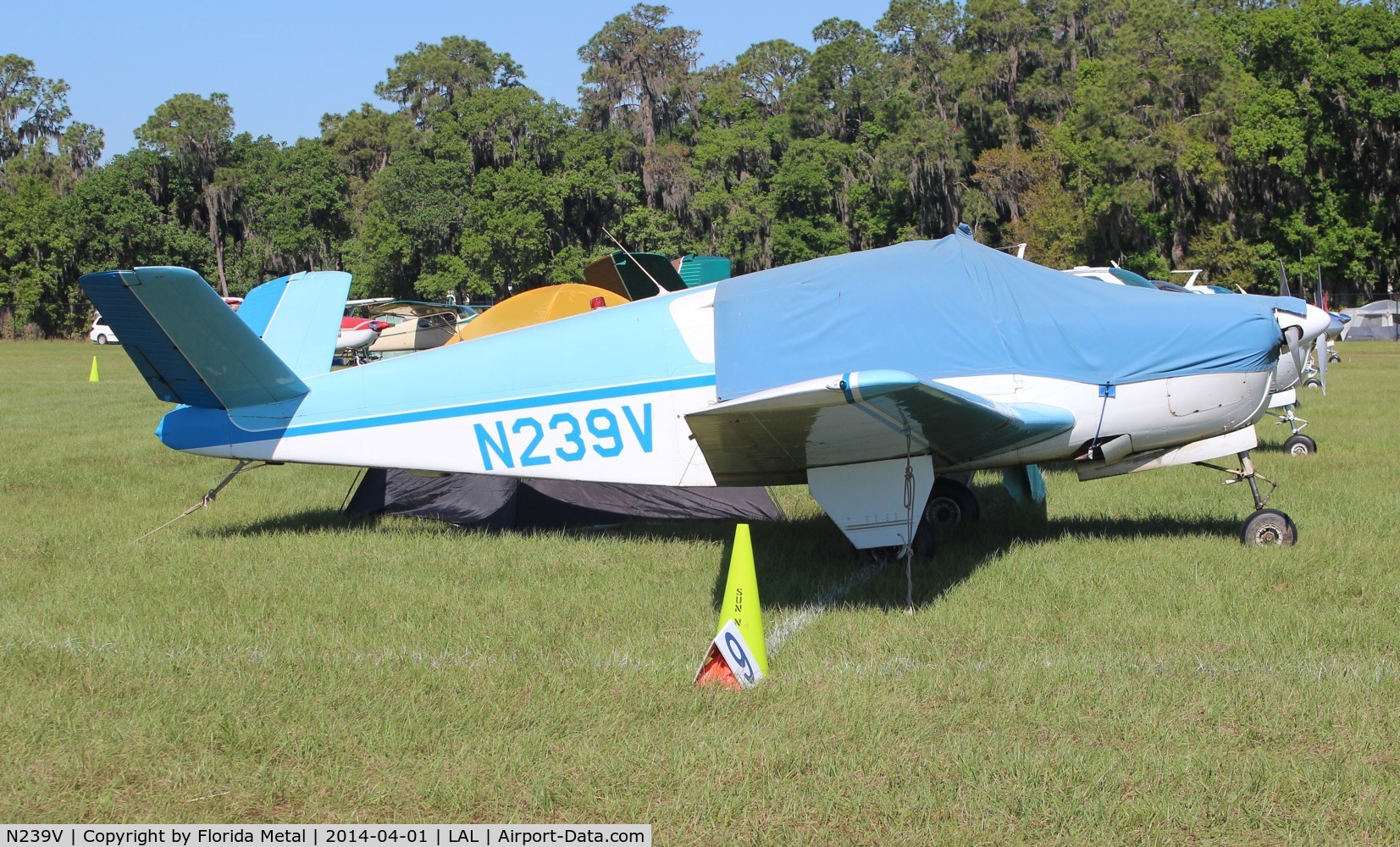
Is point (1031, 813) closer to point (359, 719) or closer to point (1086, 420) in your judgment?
point (359, 719)

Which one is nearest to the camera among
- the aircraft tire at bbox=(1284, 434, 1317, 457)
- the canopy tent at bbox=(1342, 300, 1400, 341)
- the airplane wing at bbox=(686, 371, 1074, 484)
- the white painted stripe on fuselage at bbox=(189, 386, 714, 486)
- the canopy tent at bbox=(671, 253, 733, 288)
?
the airplane wing at bbox=(686, 371, 1074, 484)

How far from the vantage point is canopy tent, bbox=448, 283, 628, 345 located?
13.9m

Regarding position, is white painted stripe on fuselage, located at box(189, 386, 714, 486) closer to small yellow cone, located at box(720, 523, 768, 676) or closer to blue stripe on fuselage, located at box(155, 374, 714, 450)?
blue stripe on fuselage, located at box(155, 374, 714, 450)

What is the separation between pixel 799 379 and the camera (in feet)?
24.4

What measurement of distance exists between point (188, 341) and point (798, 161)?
58675mm

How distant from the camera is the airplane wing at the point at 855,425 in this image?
5715 millimetres

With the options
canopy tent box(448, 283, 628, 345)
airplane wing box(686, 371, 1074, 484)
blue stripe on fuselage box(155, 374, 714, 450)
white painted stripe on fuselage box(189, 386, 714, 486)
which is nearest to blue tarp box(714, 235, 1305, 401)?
airplane wing box(686, 371, 1074, 484)

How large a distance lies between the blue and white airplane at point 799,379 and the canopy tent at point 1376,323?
4408 centimetres

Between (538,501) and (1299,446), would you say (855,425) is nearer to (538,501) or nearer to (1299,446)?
(538,501)

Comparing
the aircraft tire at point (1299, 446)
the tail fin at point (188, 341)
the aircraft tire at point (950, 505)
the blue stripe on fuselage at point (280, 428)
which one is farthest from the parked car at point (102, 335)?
the aircraft tire at point (950, 505)

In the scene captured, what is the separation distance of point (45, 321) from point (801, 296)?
6861cm

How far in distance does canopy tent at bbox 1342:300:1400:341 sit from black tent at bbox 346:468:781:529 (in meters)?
44.1
